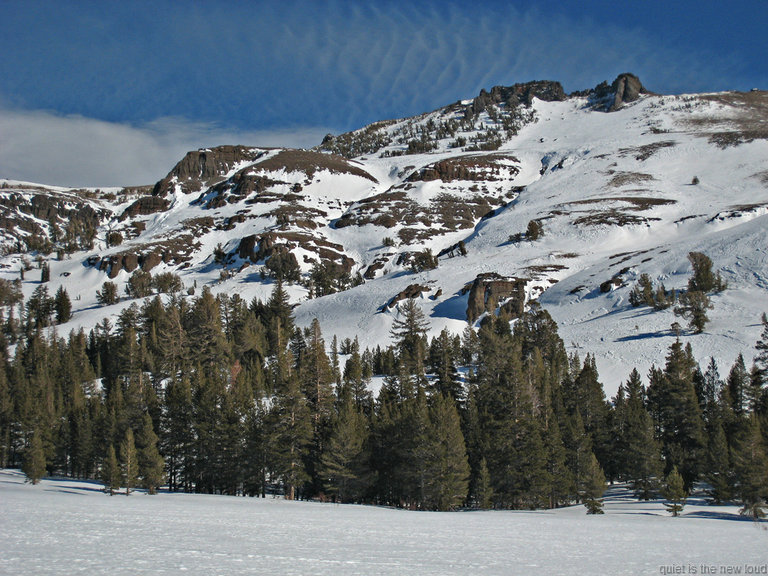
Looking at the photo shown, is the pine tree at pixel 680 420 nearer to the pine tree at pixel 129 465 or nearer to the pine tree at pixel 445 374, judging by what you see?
the pine tree at pixel 445 374

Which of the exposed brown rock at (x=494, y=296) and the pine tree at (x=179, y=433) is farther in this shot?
the exposed brown rock at (x=494, y=296)

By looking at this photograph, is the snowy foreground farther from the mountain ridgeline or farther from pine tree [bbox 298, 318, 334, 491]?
pine tree [bbox 298, 318, 334, 491]

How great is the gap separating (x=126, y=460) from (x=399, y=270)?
105 metres

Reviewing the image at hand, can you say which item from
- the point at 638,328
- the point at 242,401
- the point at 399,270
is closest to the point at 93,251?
the point at 399,270

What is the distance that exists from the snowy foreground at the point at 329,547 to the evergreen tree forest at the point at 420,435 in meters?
18.4

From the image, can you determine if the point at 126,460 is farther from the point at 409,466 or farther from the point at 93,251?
the point at 93,251

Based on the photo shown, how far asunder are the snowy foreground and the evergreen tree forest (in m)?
18.4

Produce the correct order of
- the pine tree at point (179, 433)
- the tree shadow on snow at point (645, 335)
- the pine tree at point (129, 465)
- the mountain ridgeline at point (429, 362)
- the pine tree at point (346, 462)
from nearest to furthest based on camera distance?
the pine tree at point (129, 465), the pine tree at point (346, 462), the mountain ridgeline at point (429, 362), the pine tree at point (179, 433), the tree shadow on snow at point (645, 335)

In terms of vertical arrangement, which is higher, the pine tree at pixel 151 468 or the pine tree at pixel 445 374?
the pine tree at pixel 445 374

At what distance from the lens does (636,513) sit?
113 ft

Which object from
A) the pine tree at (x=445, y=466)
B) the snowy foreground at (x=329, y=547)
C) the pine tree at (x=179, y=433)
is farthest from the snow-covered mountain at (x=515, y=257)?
the snowy foreground at (x=329, y=547)

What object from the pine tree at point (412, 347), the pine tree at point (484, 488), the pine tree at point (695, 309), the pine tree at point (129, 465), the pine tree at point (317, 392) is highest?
the pine tree at point (695, 309)

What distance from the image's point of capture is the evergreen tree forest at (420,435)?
39.5 m

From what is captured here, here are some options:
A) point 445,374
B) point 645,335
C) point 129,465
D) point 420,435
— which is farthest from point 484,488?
point 645,335
